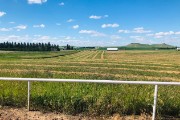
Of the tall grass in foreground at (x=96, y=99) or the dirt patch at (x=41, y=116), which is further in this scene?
the tall grass in foreground at (x=96, y=99)

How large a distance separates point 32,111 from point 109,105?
2007 mm

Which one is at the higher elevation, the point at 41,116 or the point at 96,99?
the point at 96,99

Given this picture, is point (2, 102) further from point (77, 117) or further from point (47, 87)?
point (77, 117)

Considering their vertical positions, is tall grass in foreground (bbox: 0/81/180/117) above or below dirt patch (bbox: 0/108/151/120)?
above

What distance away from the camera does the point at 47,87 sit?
9500 mm

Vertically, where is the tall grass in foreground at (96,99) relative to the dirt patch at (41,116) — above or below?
above

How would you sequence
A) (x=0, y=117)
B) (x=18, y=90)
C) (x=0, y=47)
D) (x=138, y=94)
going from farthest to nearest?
(x=0, y=47) → (x=18, y=90) → (x=138, y=94) → (x=0, y=117)

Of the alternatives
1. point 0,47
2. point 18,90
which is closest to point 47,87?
point 18,90

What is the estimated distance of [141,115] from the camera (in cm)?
775

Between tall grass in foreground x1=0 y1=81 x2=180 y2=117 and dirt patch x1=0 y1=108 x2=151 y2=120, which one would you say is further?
tall grass in foreground x1=0 y1=81 x2=180 y2=117

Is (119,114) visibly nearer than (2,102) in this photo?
Yes

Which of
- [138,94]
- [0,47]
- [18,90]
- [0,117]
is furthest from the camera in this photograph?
[0,47]

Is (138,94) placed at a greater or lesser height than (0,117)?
greater

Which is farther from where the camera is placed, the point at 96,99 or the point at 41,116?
the point at 96,99
